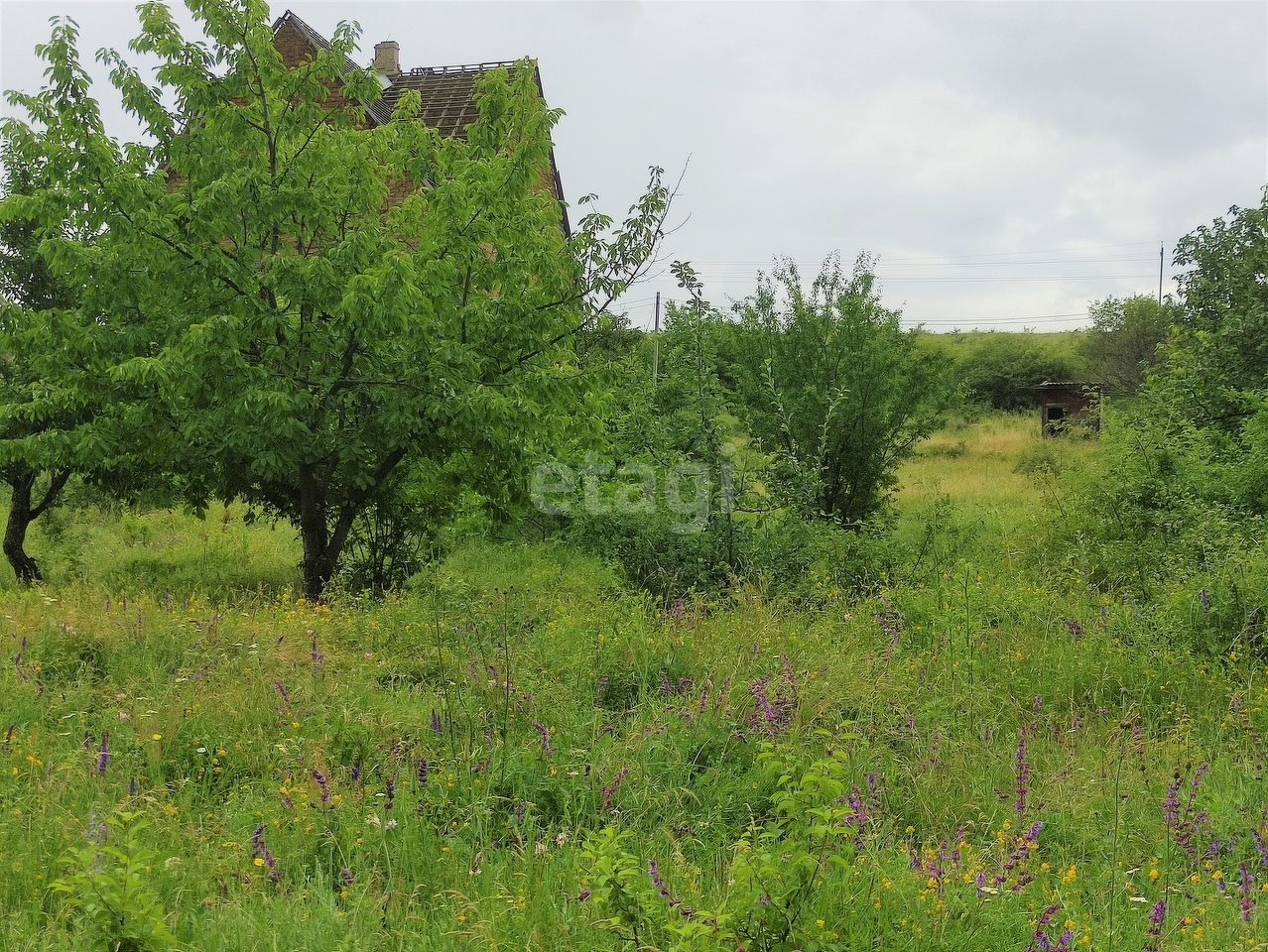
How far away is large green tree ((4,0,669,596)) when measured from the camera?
7.46 meters

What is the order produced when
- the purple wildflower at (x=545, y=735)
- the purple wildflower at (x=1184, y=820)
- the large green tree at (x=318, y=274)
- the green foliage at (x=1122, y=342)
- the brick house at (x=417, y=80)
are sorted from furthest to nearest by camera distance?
the green foliage at (x=1122, y=342)
the brick house at (x=417, y=80)
the large green tree at (x=318, y=274)
the purple wildflower at (x=545, y=735)
the purple wildflower at (x=1184, y=820)

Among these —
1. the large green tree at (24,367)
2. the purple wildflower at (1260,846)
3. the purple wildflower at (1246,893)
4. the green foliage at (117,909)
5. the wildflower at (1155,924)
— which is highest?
the large green tree at (24,367)

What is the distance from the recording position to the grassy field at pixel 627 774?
2.66 meters

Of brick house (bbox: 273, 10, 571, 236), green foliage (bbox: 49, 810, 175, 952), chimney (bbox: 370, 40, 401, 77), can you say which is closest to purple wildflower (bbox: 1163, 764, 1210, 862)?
green foliage (bbox: 49, 810, 175, 952)

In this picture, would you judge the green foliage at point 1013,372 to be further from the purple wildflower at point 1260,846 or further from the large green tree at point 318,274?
the purple wildflower at point 1260,846

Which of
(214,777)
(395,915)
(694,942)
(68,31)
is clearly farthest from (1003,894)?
(68,31)

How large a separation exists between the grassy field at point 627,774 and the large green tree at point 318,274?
5.26 ft

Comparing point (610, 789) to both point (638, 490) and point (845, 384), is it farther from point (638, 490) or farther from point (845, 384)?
point (845, 384)

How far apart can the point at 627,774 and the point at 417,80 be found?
854 inches

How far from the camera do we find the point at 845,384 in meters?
13.1

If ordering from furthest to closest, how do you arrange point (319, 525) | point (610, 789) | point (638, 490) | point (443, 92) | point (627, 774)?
1. point (443, 92)
2. point (638, 490)
3. point (319, 525)
4. point (627, 774)
5. point (610, 789)

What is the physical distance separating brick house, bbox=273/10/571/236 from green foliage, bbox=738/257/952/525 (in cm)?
666

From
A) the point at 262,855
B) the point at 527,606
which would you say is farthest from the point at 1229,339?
the point at 262,855

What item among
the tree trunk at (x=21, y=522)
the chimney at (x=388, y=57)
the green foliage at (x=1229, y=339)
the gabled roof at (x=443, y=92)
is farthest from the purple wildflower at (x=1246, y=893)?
the chimney at (x=388, y=57)
